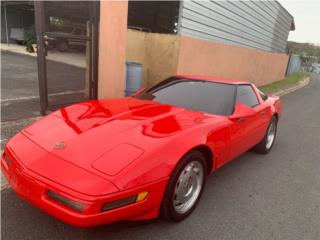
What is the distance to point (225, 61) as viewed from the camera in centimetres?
1077

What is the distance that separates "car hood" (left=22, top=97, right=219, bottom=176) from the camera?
7.93 ft

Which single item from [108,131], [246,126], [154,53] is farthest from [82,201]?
[154,53]

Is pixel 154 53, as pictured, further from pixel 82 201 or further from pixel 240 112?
pixel 82 201

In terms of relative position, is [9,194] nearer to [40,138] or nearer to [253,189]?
[40,138]

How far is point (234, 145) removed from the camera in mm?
3580

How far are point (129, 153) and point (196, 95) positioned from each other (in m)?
1.63

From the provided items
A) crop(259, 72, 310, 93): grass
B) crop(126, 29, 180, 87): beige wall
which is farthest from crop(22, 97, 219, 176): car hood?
crop(259, 72, 310, 93): grass

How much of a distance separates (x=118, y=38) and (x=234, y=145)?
392cm

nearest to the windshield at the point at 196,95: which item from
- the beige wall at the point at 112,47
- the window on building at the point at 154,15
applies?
the beige wall at the point at 112,47

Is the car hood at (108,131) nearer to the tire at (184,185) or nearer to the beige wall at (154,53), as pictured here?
the tire at (184,185)

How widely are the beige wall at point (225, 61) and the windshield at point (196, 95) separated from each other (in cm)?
393

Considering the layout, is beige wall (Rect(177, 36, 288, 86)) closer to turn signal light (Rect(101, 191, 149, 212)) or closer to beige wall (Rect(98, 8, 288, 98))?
beige wall (Rect(98, 8, 288, 98))

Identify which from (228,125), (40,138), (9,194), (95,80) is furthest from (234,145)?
(95,80)

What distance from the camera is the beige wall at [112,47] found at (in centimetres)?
608
